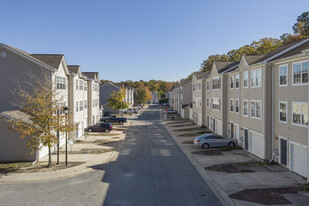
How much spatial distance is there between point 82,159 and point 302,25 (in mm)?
50133

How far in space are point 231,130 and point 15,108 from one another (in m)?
22.5

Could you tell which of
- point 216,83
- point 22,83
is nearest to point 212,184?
point 22,83

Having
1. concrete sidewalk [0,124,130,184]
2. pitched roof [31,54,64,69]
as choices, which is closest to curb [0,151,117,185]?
concrete sidewalk [0,124,130,184]

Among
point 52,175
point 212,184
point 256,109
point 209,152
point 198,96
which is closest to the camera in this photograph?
point 212,184

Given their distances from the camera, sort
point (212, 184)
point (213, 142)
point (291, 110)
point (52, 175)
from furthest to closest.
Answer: point (213, 142)
point (291, 110)
point (52, 175)
point (212, 184)

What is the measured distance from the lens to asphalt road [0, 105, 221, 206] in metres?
11.5

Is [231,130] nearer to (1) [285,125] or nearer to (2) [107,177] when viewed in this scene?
(1) [285,125]

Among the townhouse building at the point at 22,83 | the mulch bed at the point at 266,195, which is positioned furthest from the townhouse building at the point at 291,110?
the townhouse building at the point at 22,83

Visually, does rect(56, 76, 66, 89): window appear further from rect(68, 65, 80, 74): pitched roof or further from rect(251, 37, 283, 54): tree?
rect(251, 37, 283, 54): tree

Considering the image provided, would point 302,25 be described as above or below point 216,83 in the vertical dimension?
above

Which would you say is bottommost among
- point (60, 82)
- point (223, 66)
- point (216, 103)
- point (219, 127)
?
point (219, 127)

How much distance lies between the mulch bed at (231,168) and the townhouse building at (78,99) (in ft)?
54.4

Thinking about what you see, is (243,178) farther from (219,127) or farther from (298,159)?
(219,127)

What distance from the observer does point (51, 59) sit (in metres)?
24.0
